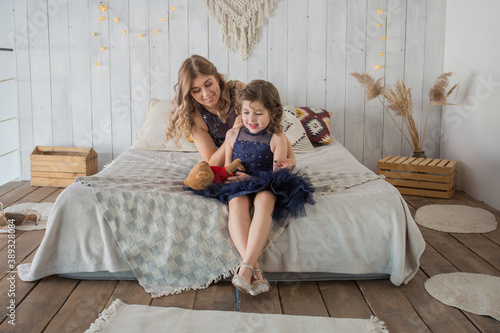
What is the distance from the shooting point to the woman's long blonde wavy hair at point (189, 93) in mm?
2559

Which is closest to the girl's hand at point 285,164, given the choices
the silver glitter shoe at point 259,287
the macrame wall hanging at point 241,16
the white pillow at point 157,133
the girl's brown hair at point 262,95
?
the girl's brown hair at point 262,95

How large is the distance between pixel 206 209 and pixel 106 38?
2248 mm

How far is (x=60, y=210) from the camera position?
6.88 ft

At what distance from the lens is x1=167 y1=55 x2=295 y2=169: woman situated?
257 cm

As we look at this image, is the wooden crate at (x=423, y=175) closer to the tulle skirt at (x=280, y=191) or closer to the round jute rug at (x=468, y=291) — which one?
the round jute rug at (x=468, y=291)

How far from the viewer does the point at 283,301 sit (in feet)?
6.41

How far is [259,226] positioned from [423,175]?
6.27 feet

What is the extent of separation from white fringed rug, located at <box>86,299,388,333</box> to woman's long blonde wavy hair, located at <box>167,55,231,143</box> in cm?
103

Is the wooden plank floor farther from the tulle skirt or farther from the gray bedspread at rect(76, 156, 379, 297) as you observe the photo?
the tulle skirt

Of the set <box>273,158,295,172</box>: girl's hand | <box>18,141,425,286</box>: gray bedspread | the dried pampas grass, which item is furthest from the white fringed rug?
the dried pampas grass

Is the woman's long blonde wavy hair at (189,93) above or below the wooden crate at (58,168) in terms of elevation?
above

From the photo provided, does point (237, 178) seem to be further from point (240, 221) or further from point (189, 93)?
point (189, 93)

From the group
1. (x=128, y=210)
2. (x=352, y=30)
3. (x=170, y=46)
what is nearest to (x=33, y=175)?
(x=170, y=46)

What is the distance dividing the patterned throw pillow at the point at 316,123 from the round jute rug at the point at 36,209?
1.72 m
